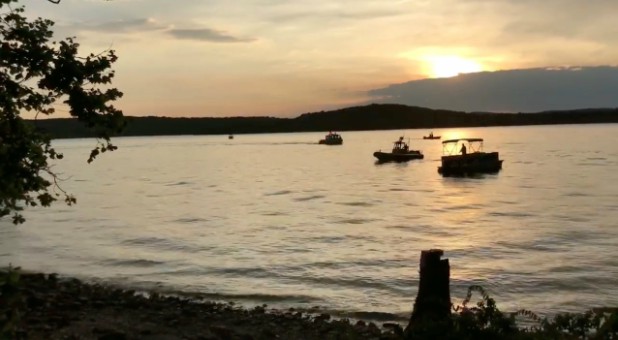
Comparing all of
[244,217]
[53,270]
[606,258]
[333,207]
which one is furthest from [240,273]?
[333,207]

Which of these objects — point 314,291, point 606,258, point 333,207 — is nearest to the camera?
point 314,291

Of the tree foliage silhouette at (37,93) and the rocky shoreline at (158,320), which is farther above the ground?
the tree foliage silhouette at (37,93)

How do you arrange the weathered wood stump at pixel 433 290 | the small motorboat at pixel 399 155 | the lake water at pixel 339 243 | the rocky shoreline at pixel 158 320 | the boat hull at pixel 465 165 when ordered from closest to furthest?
1. the weathered wood stump at pixel 433 290
2. the rocky shoreline at pixel 158 320
3. the lake water at pixel 339 243
4. the boat hull at pixel 465 165
5. the small motorboat at pixel 399 155

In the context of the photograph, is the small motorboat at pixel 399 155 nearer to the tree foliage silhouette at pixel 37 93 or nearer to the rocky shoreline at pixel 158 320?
the rocky shoreline at pixel 158 320

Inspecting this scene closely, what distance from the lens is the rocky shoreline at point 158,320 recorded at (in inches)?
522

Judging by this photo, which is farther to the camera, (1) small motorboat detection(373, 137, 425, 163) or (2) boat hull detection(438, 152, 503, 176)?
(1) small motorboat detection(373, 137, 425, 163)

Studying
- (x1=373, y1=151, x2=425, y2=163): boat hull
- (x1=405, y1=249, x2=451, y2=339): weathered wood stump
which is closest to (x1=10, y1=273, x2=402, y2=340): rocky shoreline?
(x1=405, y1=249, x2=451, y2=339): weathered wood stump

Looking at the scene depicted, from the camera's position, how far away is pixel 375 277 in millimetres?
22828

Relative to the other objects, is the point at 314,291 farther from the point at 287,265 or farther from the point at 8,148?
the point at 8,148

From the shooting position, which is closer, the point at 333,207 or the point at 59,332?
the point at 59,332

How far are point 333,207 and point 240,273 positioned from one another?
86.3ft

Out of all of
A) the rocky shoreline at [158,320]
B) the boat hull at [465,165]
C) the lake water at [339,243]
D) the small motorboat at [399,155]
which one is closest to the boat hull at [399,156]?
the small motorboat at [399,155]

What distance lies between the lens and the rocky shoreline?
43.5 ft

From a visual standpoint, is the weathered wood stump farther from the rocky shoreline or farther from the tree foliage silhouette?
the tree foliage silhouette
